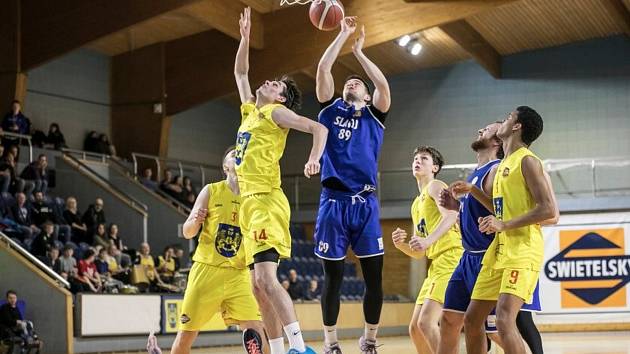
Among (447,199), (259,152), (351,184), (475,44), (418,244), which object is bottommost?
(418,244)

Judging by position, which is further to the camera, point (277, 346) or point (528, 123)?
point (277, 346)

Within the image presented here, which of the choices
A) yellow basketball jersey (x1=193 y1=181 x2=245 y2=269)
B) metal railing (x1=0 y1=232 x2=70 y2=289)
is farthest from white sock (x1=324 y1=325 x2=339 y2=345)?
→ metal railing (x1=0 y1=232 x2=70 y2=289)

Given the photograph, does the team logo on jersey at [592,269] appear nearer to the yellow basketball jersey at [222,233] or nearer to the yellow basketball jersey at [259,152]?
the yellow basketball jersey at [222,233]

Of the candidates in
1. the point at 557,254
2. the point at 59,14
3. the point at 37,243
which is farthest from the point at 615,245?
the point at 59,14

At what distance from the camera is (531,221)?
6.33 m

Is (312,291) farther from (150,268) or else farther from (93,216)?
(93,216)

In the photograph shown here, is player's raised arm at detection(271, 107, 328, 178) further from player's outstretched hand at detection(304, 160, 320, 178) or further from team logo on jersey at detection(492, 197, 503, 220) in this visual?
team logo on jersey at detection(492, 197, 503, 220)

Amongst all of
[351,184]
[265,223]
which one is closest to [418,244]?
[351,184]

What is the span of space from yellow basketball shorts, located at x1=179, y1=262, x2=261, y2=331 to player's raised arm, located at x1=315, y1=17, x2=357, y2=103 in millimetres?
1658

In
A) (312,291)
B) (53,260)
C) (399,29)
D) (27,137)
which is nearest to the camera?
(53,260)

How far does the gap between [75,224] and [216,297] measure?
11152 mm

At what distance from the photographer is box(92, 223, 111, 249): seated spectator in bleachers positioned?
18062 millimetres

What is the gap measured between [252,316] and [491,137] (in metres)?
2.46

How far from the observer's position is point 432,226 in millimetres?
8344
